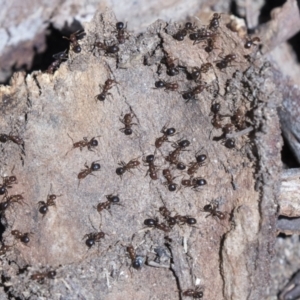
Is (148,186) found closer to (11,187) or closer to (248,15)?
(11,187)

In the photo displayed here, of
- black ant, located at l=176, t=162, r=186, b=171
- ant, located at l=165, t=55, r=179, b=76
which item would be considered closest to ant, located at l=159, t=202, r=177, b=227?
black ant, located at l=176, t=162, r=186, b=171

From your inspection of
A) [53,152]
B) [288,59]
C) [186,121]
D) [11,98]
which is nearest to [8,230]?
[53,152]

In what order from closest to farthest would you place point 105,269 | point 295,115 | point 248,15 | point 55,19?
point 105,269
point 295,115
point 55,19
point 248,15

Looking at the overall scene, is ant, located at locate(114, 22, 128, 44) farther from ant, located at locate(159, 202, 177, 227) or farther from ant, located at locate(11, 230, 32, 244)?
ant, located at locate(11, 230, 32, 244)

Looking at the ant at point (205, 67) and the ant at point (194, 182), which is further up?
the ant at point (205, 67)

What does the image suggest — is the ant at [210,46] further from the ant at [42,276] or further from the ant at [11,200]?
the ant at [42,276]

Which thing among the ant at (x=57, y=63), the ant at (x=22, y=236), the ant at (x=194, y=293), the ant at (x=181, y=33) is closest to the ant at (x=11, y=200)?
the ant at (x=22, y=236)
